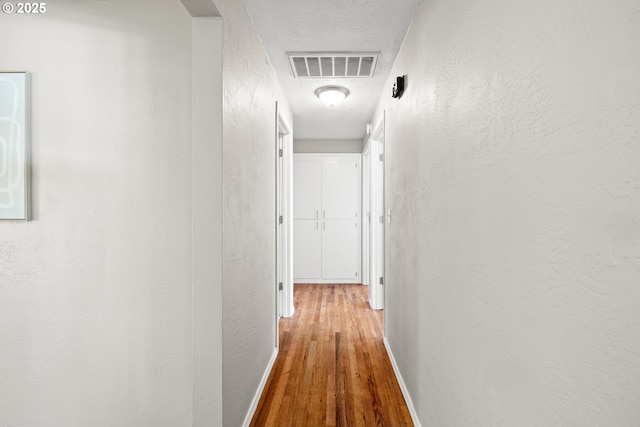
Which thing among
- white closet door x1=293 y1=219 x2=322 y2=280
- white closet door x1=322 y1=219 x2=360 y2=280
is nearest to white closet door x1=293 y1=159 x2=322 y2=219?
white closet door x1=293 y1=219 x2=322 y2=280

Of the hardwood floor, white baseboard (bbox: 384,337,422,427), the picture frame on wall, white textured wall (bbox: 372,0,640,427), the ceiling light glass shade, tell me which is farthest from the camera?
the ceiling light glass shade

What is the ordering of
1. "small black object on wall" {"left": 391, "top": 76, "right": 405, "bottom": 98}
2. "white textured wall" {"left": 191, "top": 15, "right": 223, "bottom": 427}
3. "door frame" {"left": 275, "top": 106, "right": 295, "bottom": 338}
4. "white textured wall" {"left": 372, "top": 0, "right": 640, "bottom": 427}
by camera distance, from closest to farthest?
"white textured wall" {"left": 372, "top": 0, "right": 640, "bottom": 427}
"white textured wall" {"left": 191, "top": 15, "right": 223, "bottom": 427}
"small black object on wall" {"left": 391, "top": 76, "right": 405, "bottom": 98}
"door frame" {"left": 275, "top": 106, "right": 295, "bottom": 338}

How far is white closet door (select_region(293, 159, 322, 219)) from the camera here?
545cm

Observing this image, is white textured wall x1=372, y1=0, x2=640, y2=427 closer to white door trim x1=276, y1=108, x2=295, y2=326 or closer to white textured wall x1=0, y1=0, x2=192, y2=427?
white textured wall x1=0, y1=0, x2=192, y2=427

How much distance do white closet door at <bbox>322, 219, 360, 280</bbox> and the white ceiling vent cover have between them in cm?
289

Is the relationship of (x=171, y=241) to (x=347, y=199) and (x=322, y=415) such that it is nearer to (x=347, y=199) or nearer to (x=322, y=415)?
(x=322, y=415)

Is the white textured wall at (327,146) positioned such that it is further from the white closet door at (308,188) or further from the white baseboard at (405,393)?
the white baseboard at (405,393)

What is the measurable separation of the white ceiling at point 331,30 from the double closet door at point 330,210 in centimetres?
216

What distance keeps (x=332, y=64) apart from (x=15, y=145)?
2049mm

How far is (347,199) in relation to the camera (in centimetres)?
545

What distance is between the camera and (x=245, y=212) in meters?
1.92

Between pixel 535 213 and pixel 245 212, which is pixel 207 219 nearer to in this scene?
pixel 245 212

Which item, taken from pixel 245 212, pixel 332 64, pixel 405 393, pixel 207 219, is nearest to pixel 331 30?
pixel 332 64

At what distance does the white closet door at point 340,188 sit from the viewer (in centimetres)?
545
